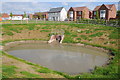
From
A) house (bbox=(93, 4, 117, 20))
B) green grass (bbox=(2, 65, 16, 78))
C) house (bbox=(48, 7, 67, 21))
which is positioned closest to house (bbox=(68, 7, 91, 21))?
house (bbox=(48, 7, 67, 21))

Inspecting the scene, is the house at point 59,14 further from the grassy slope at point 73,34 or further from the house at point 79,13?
the grassy slope at point 73,34

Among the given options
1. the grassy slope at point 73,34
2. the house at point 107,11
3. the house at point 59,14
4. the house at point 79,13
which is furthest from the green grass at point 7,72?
the house at point 59,14

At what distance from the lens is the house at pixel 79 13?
5411 cm

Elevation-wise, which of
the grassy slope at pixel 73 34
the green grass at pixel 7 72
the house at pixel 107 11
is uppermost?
the house at pixel 107 11

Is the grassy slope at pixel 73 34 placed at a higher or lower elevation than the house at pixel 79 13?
lower

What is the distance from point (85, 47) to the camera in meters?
21.3

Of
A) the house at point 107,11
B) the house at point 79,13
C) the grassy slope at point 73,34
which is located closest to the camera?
the grassy slope at point 73,34

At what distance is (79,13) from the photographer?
5575 cm

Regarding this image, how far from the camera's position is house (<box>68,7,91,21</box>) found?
5411 cm

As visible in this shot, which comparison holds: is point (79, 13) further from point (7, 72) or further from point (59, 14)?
point (7, 72)

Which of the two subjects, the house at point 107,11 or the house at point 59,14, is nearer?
the house at point 107,11

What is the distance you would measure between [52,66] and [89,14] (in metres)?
48.7

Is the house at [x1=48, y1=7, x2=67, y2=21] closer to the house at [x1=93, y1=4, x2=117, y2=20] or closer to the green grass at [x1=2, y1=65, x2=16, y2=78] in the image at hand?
the house at [x1=93, y1=4, x2=117, y2=20]

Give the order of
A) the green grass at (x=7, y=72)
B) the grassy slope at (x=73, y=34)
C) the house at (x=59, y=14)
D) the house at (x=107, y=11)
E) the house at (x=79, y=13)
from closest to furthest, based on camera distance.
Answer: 1. the green grass at (x=7, y=72)
2. the grassy slope at (x=73, y=34)
3. the house at (x=107, y=11)
4. the house at (x=79, y=13)
5. the house at (x=59, y=14)
